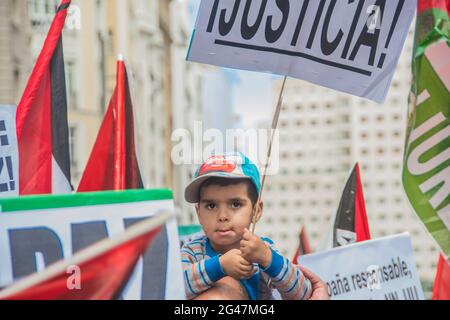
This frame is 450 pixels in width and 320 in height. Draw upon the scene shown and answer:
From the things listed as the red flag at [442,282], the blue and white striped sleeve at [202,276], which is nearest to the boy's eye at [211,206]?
the blue and white striped sleeve at [202,276]

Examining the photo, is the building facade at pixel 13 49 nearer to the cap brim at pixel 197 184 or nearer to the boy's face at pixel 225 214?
the cap brim at pixel 197 184

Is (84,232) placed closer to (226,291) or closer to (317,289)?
(226,291)

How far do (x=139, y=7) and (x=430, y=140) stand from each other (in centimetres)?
4029

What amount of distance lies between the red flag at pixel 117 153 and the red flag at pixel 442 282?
1416 millimetres

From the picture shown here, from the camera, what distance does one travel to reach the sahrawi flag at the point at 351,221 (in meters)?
6.20

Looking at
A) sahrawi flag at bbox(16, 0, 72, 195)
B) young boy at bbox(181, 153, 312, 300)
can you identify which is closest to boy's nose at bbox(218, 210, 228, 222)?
young boy at bbox(181, 153, 312, 300)

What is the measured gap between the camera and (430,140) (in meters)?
4.34

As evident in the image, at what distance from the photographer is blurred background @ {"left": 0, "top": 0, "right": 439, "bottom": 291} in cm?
2714

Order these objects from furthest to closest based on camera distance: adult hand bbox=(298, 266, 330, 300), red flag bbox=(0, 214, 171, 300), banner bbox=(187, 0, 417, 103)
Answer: banner bbox=(187, 0, 417, 103) → adult hand bbox=(298, 266, 330, 300) → red flag bbox=(0, 214, 171, 300)

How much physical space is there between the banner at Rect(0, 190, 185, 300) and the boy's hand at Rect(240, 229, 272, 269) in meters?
0.41

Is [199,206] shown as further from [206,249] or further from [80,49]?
[80,49]

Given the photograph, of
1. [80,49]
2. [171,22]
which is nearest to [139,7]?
[80,49]

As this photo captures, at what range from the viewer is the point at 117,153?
4.62 meters

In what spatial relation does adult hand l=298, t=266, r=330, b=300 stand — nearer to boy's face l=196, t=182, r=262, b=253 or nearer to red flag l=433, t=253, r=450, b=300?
boy's face l=196, t=182, r=262, b=253
